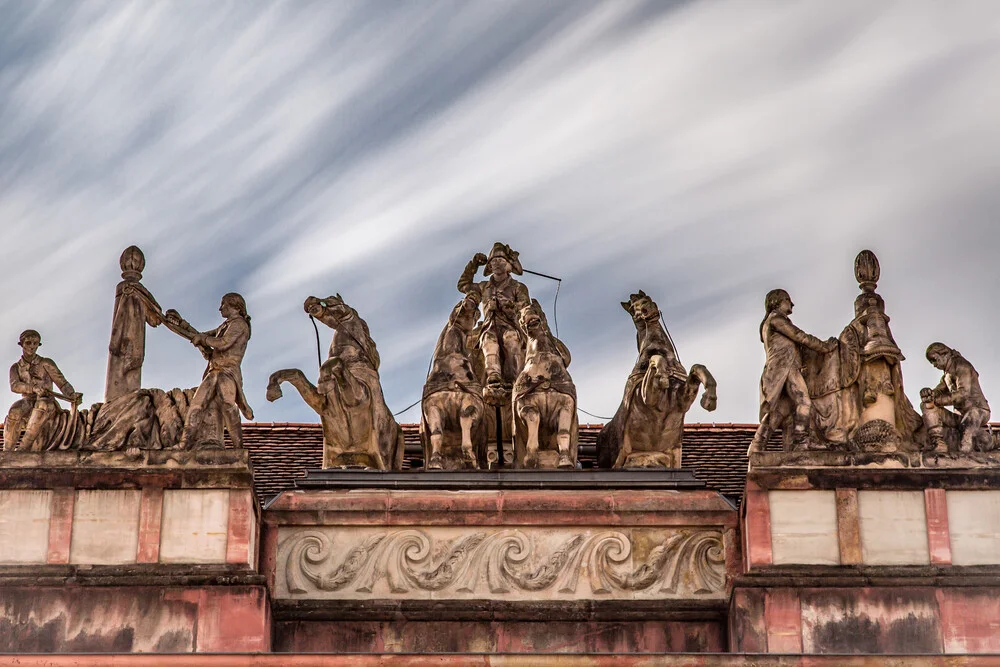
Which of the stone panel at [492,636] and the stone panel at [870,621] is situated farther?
the stone panel at [492,636]

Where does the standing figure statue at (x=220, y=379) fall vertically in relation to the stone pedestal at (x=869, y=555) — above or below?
above

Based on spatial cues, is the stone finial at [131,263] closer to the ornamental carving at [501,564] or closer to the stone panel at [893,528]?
the ornamental carving at [501,564]

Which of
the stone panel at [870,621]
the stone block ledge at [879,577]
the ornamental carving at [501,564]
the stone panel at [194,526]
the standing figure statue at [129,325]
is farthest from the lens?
the standing figure statue at [129,325]

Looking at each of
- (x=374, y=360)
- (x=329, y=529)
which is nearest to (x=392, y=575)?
(x=329, y=529)

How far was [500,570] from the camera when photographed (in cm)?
3102

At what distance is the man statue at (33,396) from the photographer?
102ft

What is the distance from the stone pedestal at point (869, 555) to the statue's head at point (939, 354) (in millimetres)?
1504

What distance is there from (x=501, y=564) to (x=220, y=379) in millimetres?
3692

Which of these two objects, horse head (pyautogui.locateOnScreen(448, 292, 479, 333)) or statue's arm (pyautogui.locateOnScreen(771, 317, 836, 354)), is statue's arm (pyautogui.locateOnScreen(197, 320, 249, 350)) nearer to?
horse head (pyautogui.locateOnScreen(448, 292, 479, 333))

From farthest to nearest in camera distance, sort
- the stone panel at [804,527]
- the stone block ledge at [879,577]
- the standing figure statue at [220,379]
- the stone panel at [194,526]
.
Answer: the standing figure statue at [220,379] → the stone panel at [804,527] → the stone panel at [194,526] → the stone block ledge at [879,577]

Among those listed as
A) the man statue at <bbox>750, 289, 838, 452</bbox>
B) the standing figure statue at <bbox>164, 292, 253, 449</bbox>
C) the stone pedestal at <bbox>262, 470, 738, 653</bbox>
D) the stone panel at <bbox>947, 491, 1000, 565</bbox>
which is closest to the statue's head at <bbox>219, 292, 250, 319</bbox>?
the standing figure statue at <bbox>164, 292, 253, 449</bbox>

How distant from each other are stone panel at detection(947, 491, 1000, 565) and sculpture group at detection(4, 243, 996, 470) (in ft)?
2.09

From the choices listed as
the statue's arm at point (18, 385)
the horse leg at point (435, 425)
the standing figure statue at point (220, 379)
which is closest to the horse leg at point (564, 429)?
the horse leg at point (435, 425)

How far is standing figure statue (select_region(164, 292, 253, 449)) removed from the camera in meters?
31.3
